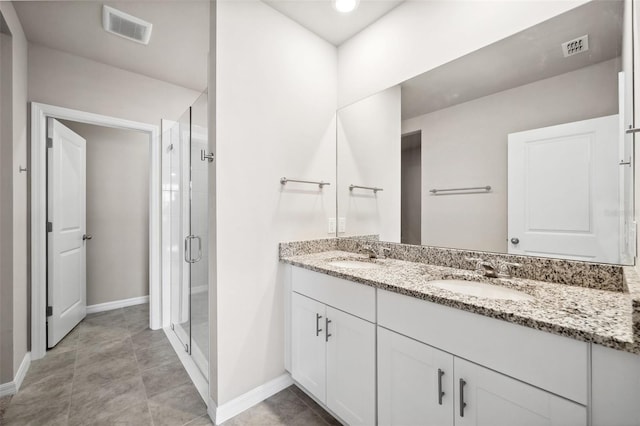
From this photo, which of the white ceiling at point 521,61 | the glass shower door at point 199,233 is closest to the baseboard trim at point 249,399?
the glass shower door at point 199,233

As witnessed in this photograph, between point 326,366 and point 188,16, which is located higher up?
point 188,16

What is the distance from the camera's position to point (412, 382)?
1.10m

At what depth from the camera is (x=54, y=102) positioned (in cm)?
235

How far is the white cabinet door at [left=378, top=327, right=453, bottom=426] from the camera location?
100 centimetres

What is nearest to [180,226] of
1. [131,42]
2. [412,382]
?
[131,42]

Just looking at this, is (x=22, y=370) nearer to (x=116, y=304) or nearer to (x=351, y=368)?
(x=116, y=304)

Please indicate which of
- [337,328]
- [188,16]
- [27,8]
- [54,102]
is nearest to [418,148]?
[337,328]

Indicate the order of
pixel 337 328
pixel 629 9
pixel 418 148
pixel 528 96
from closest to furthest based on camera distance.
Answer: pixel 629 9 < pixel 528 96 < pixel 337 328 < pixel 418 148

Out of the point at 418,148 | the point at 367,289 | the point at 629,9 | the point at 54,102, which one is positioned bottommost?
the point at 367,289

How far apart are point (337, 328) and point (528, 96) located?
56.9 inches

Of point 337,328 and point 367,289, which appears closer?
point 367,289

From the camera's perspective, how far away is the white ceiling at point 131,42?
6.20 ft

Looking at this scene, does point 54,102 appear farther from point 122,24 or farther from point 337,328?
point 337,328

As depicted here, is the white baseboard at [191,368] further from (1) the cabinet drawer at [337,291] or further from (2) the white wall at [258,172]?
(1) the cabinet drawer at [337,291]
